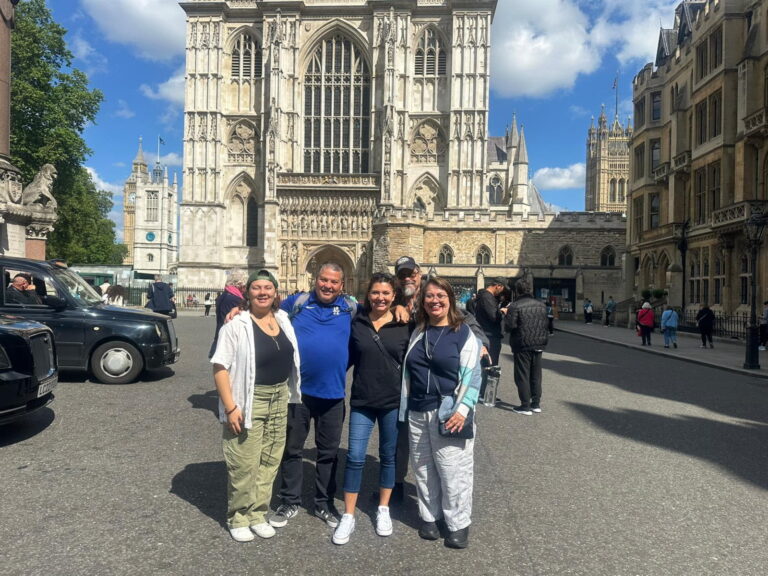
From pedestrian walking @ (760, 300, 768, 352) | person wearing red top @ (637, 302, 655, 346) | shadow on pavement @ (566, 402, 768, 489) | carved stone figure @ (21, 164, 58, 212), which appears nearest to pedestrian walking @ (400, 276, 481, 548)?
shadow on pavement @ (566, 402, 768, 489)

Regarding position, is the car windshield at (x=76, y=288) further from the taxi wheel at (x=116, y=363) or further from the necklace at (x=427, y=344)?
the necklace at (x=427, y=344)

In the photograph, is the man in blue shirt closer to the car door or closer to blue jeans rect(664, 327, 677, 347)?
the car door

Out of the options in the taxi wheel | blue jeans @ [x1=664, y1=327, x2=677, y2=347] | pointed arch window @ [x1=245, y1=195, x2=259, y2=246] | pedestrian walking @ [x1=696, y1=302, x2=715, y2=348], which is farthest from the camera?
pointed arch window @ [x1=245, y1=195, x2=259, y2=246]

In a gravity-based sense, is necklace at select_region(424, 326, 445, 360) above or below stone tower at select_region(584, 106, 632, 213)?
below

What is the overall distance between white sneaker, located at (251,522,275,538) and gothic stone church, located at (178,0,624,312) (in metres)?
33.6

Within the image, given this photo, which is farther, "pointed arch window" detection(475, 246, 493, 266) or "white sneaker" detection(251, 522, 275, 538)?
"pointed arch window" detection(475, 246, 493, 266)

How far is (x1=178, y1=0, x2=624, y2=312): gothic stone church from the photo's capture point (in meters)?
38.6

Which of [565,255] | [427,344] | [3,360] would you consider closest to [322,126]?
[565,255]

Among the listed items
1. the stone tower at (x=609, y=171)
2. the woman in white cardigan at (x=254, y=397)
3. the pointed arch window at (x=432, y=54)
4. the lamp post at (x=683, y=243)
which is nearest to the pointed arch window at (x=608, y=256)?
the lamp post at (x=683, y=243)

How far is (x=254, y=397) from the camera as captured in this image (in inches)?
146

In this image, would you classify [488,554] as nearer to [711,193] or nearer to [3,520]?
[3,520]

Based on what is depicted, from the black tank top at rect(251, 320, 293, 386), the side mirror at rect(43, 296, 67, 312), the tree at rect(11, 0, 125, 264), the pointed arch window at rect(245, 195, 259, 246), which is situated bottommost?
the black tank top at rect(251, 320, 293, 386)

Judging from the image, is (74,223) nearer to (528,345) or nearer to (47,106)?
(47,106)

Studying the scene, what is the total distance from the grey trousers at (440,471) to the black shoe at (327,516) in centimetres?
58
